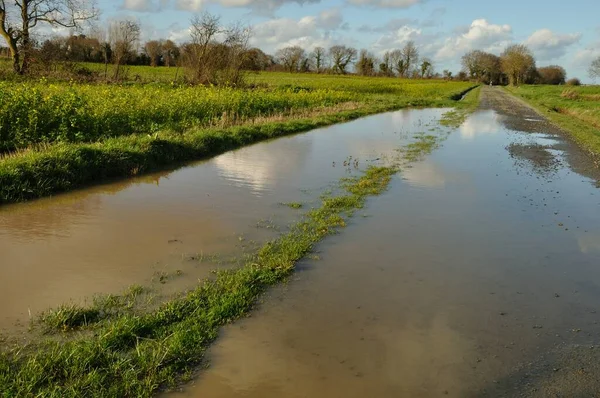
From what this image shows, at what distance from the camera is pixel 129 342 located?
385cm

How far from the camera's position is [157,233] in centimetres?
666

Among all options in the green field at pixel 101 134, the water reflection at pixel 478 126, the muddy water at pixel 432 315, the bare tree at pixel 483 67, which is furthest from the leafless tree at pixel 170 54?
the bare tree at pixel 483 67

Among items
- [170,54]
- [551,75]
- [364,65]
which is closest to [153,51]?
[170,54]

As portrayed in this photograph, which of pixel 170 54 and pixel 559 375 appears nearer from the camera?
pixel 559 375

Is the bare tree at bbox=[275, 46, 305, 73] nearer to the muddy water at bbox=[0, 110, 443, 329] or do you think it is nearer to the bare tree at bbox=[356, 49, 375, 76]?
the bare tree at bbox=[356, 49, 375, 76]

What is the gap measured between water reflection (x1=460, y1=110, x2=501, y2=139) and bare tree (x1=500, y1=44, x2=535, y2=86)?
264 feet

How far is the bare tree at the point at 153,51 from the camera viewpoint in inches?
2425

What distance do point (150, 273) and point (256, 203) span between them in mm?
3372

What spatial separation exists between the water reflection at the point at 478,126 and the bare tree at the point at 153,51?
44.8 metres

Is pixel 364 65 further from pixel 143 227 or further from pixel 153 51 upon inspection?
pixel 143 227

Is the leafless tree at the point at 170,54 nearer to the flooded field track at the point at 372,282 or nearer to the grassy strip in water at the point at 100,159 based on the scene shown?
the grassy strip in water at the point at 100,159

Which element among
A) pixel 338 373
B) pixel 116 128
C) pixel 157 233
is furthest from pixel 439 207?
pixel 116 128

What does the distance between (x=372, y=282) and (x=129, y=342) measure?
270 centimetres

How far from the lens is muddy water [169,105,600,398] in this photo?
3.70 metres
